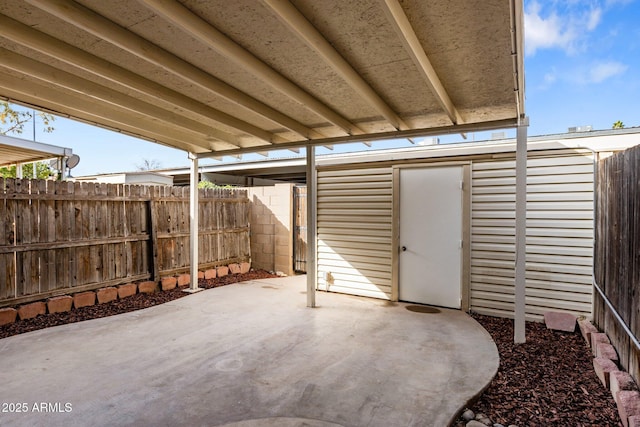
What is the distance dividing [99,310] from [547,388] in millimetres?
5355

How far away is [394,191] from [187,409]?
4.07m

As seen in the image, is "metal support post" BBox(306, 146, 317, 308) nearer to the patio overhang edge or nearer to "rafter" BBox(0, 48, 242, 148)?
the patio overhang edge

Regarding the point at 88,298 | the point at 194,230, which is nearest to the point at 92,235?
Result: the point at 88,298

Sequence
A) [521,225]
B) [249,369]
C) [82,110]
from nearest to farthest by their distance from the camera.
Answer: [249,369]
[521,225]
[82,110]

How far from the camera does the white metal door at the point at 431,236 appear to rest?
5.02 m

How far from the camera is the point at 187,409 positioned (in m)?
2.48

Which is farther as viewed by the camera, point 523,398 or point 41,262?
point 41,262

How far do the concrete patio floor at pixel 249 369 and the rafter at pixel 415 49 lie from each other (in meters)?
2.55

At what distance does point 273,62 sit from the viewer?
2.98 meters

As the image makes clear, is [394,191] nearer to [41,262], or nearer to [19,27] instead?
[19,27]

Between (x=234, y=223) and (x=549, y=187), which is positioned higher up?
(x=549, y=187)

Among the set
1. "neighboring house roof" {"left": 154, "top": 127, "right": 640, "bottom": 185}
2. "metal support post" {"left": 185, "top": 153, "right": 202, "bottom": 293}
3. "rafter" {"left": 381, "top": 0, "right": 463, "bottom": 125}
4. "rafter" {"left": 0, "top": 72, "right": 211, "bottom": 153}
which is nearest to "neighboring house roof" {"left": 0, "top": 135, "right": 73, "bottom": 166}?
"rafter" {"left": 0, "top": 72, "right": 211, "bottom": 153}

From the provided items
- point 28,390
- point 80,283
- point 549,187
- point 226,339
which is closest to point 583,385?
point 549,187

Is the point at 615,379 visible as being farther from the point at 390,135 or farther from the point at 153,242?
the point at 153,242
